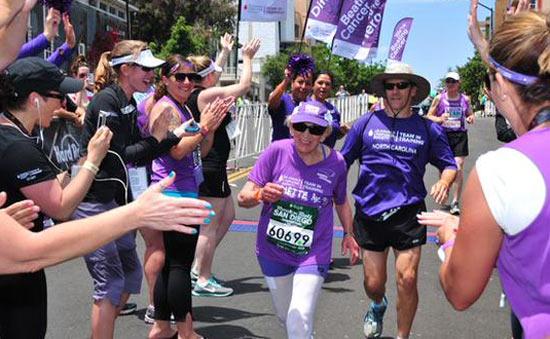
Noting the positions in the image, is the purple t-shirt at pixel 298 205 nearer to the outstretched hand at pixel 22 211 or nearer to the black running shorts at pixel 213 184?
the black running shorts at pixel 213 184

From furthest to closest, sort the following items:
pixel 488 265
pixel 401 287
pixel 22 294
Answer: pixel 401 287 → pixel 22 294 → pixel 488 265

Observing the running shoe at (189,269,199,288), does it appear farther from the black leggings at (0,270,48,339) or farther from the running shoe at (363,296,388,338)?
the black leggings at (0,270,48,339)

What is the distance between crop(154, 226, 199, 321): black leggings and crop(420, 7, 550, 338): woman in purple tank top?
2.59 meters

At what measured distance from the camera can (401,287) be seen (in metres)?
4.44

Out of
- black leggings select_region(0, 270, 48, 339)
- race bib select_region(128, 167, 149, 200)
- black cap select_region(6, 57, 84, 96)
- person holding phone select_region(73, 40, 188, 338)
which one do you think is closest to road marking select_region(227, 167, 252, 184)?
person holding phone select_region(73, 40, 188, 338)

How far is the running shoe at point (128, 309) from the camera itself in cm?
540

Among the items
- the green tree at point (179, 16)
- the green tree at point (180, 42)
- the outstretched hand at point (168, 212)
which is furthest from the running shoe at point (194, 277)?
the green tree at point (179, 16)

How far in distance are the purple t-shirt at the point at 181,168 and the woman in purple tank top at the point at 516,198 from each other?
278 centimetres

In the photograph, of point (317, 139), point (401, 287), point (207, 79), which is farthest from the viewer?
point (207, 79)

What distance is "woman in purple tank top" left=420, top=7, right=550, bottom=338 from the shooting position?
176cm

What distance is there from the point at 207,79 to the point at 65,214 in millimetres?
2910

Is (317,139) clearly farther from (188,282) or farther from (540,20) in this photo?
(540,20)

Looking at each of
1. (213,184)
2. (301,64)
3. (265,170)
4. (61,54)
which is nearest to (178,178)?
(265,170)

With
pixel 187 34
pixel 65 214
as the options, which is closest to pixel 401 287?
pixel 65 214
